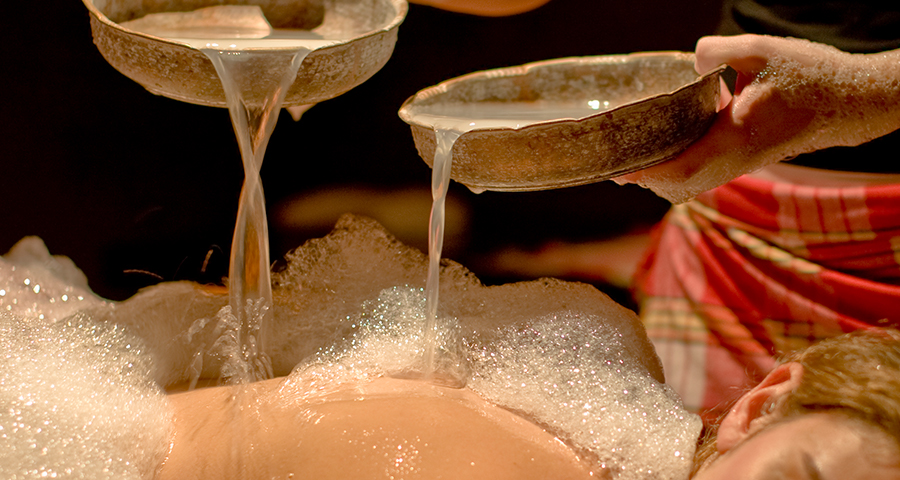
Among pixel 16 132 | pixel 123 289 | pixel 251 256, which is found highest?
pixel 16 132

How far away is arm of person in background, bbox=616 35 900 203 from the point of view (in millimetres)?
771

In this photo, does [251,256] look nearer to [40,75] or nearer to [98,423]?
[98,423]

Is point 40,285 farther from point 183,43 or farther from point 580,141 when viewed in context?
point 580,141

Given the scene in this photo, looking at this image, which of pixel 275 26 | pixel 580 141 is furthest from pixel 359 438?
pixel 275 26

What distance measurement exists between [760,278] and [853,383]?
1.53 feet

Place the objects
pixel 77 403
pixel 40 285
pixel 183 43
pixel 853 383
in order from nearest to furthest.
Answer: pixel 853 383
pixel 183 43
pixel 77 403
pixel 40 285

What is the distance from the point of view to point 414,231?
1469 mm

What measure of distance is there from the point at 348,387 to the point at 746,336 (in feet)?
2.10

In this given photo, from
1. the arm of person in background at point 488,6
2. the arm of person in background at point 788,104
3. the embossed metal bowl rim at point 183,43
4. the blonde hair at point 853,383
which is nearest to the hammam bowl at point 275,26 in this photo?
the embossed metal bowl rim at point 183,43

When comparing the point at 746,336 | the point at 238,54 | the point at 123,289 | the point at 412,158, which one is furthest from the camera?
the point at 412,158

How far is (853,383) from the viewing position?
25.2 inches

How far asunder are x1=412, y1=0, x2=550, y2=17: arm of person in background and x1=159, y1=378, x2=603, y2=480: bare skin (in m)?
0.70

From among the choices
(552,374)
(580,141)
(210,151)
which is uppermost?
(580,141)

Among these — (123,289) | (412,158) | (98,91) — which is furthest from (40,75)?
(412,158)
